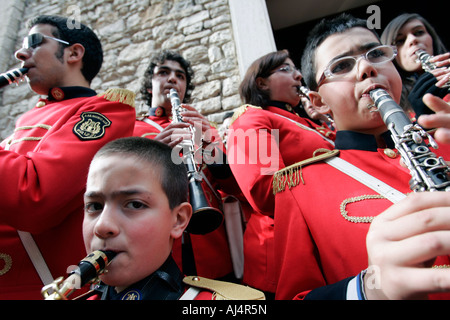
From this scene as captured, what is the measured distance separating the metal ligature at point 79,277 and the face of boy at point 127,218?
51 mm

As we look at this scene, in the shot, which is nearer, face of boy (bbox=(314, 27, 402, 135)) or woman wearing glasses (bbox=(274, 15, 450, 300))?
woman wearing glasses (bbox=(274, 15, 450, 300))

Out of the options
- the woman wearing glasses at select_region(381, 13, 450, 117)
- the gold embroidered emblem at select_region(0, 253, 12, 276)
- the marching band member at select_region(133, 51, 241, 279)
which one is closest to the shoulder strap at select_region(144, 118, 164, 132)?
the marching band member at select_region(133, 51, 241, 279)

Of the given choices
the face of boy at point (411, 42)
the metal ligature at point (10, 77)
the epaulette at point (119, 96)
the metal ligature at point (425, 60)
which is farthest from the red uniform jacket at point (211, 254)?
the face of boy at point (411, 42)

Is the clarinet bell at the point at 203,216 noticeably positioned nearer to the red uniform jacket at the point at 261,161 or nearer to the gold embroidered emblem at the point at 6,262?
the red uniform jacket at the point at 261,161

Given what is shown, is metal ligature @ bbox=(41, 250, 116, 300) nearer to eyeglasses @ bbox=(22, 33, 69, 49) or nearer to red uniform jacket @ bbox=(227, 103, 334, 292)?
red uniform jacket @ bbox=(227, 103, 334, 292)

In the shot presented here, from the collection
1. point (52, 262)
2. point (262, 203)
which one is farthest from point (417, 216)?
point (52, 262)

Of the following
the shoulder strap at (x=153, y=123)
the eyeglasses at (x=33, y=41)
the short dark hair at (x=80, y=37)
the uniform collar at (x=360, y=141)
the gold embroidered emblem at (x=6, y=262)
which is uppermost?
the short dark hair at (x=80, y=37)

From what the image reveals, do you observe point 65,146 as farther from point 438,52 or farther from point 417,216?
point 438,52

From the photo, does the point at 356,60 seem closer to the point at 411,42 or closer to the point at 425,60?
the point at 425,60

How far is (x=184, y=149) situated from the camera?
4.72ft

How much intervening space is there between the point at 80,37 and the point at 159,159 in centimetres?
132

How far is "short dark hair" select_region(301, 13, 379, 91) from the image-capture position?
1.16 metres

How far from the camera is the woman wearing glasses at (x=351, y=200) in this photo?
1.49ft

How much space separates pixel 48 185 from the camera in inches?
39.6
